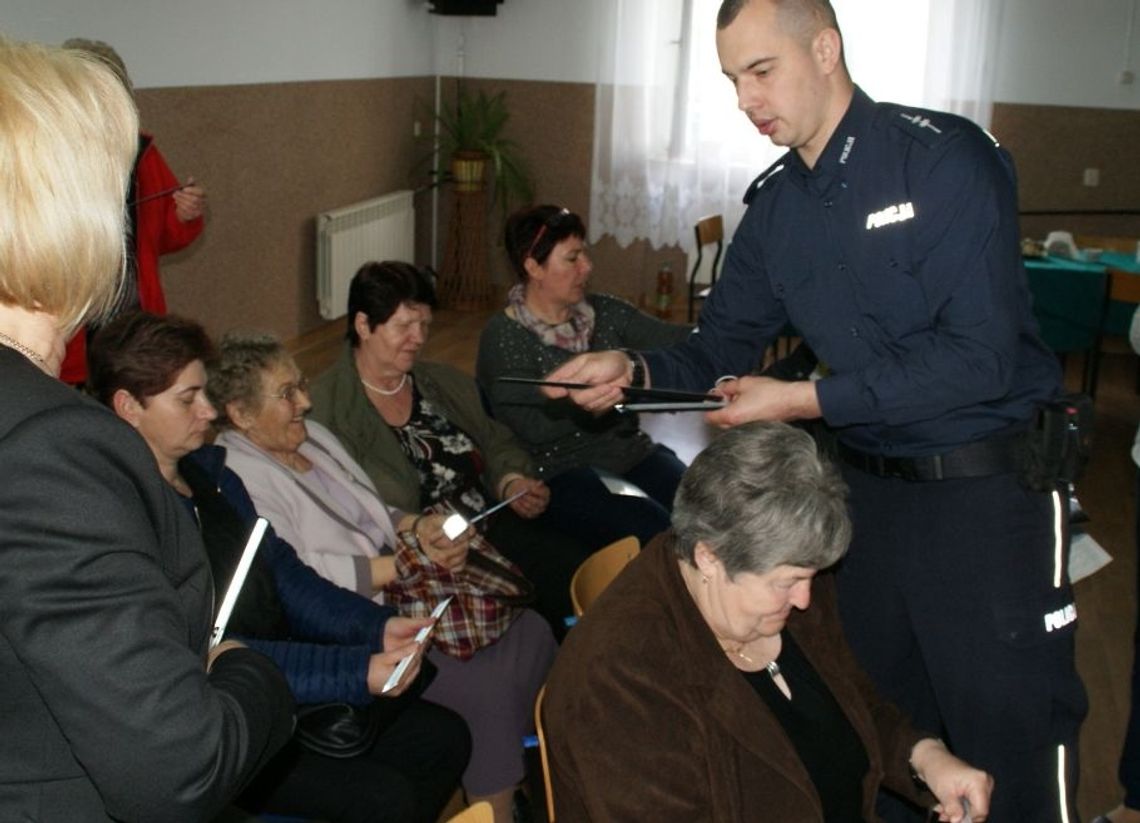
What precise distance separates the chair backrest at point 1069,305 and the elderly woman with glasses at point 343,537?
4.26 m

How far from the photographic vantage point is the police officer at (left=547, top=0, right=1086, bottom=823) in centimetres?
203

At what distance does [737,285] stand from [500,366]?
1380 millimetres

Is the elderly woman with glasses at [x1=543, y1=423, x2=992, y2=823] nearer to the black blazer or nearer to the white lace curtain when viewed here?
the black blazer

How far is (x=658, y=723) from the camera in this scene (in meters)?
1.73

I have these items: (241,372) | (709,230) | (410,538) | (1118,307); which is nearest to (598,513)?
(410,538)

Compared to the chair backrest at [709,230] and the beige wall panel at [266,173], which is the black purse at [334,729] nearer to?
the beige wall panel at [266,173]

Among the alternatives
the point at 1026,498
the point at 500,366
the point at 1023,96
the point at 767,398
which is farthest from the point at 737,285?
the point at 1023,96

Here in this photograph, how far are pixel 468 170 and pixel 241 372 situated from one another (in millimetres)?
5605

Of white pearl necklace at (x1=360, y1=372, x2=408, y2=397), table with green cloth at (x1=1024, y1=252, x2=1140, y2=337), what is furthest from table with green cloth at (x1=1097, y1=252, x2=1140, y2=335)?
white pearl necklace at (x1=360, y1=372, x2=408, y2=397)

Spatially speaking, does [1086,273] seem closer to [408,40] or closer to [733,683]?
[408,40]

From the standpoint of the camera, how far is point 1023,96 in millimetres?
7918

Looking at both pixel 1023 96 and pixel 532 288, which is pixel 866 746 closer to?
pixel 532 288

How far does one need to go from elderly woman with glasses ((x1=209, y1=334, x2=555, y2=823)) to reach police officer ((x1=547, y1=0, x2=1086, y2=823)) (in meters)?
0.86

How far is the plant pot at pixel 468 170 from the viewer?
821 centimetres
